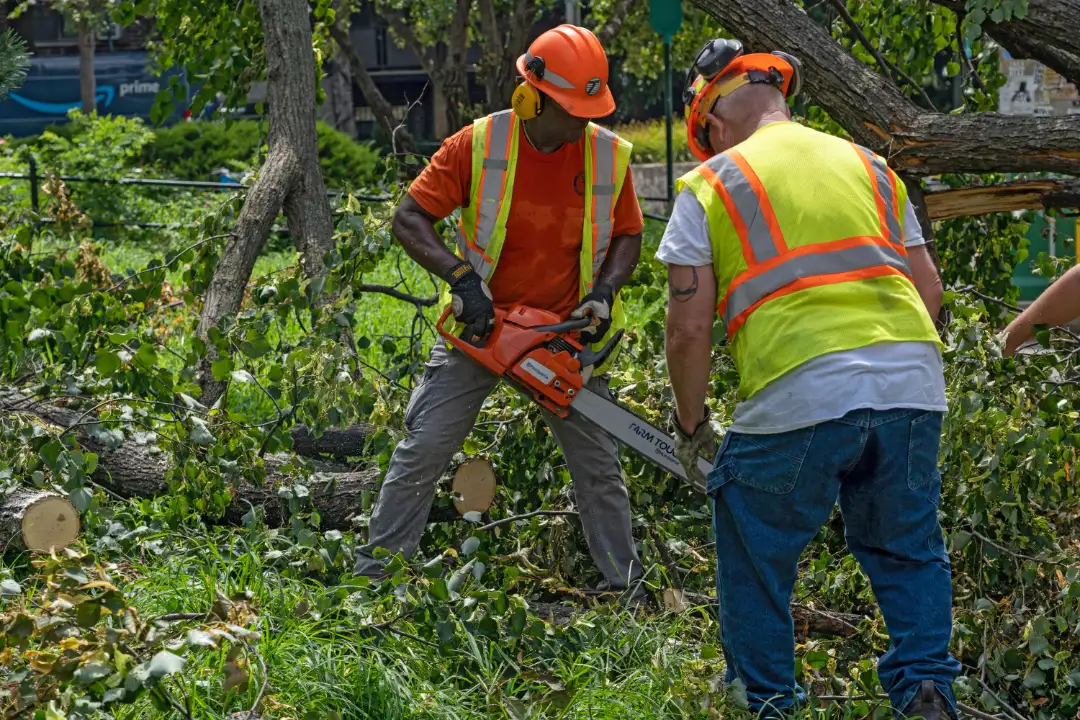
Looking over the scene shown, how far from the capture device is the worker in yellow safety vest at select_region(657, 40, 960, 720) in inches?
102

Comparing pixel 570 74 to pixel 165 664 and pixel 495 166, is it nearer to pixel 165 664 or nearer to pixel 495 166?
pixel 495 166

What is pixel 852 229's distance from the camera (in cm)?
262

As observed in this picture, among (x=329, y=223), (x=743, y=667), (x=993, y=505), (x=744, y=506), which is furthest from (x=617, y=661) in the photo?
(x=329, y=223)

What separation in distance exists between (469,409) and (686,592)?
0.85 metres

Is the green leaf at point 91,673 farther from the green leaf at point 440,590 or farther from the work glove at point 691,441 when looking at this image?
the work glove at point 691,441

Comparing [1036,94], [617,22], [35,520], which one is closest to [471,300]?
[35,520]

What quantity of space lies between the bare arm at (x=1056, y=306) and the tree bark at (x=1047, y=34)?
1.56 meters

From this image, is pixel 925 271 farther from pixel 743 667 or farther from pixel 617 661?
pixel 617 661

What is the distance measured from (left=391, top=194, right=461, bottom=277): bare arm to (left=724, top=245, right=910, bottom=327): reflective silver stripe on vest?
3.81 feet

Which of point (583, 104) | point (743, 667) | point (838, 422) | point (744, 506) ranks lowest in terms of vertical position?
point (743, 667)

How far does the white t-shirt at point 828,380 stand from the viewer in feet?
8.43

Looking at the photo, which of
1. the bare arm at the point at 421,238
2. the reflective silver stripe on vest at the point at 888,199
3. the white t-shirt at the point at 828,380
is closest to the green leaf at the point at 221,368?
the bare arm at the point at 421,238

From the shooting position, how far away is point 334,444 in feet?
15.8

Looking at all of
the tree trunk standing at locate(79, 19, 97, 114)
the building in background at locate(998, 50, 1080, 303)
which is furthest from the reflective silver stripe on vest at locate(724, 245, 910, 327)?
the tree trunk standing at locate(79, 19, 97, 114)
